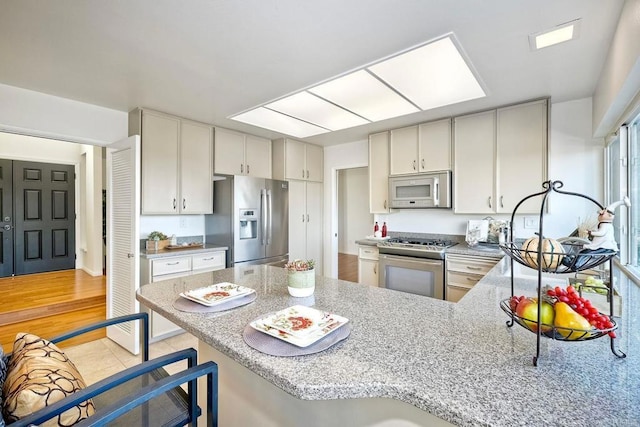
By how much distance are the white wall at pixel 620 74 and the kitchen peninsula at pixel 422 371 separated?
122cm

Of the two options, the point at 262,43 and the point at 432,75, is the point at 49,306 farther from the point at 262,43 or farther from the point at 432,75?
the point at 432,75

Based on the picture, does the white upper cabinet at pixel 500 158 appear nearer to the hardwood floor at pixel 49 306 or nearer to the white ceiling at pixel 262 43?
the white ceiling at pixel 262 43

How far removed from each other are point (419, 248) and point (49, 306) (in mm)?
4541

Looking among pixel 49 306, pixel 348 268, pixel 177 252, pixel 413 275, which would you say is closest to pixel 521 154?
pixel 413 275

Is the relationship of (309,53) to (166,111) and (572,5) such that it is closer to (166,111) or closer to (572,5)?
(572,5)

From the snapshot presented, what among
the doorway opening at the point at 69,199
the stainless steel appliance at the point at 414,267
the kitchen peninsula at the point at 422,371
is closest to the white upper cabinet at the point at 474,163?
the stainless steel appliance at the point at 414,267

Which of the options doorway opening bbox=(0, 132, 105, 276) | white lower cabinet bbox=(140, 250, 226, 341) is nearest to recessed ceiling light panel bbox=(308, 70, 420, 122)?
white lower cabinet bbox=(140, 250, 226, 341)

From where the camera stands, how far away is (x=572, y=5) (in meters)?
1.47

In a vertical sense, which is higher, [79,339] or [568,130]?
[568,130]

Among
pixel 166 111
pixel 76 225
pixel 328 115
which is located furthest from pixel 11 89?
pixel 76 225

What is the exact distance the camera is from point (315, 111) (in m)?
3.06

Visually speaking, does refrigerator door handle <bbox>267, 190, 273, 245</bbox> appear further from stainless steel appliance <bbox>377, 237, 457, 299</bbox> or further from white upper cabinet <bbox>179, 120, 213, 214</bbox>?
stainless steel appliance <bbox>377, 237, 457, 299</bbox>

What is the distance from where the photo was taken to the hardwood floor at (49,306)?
314cm

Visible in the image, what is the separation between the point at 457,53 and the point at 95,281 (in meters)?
5.85
